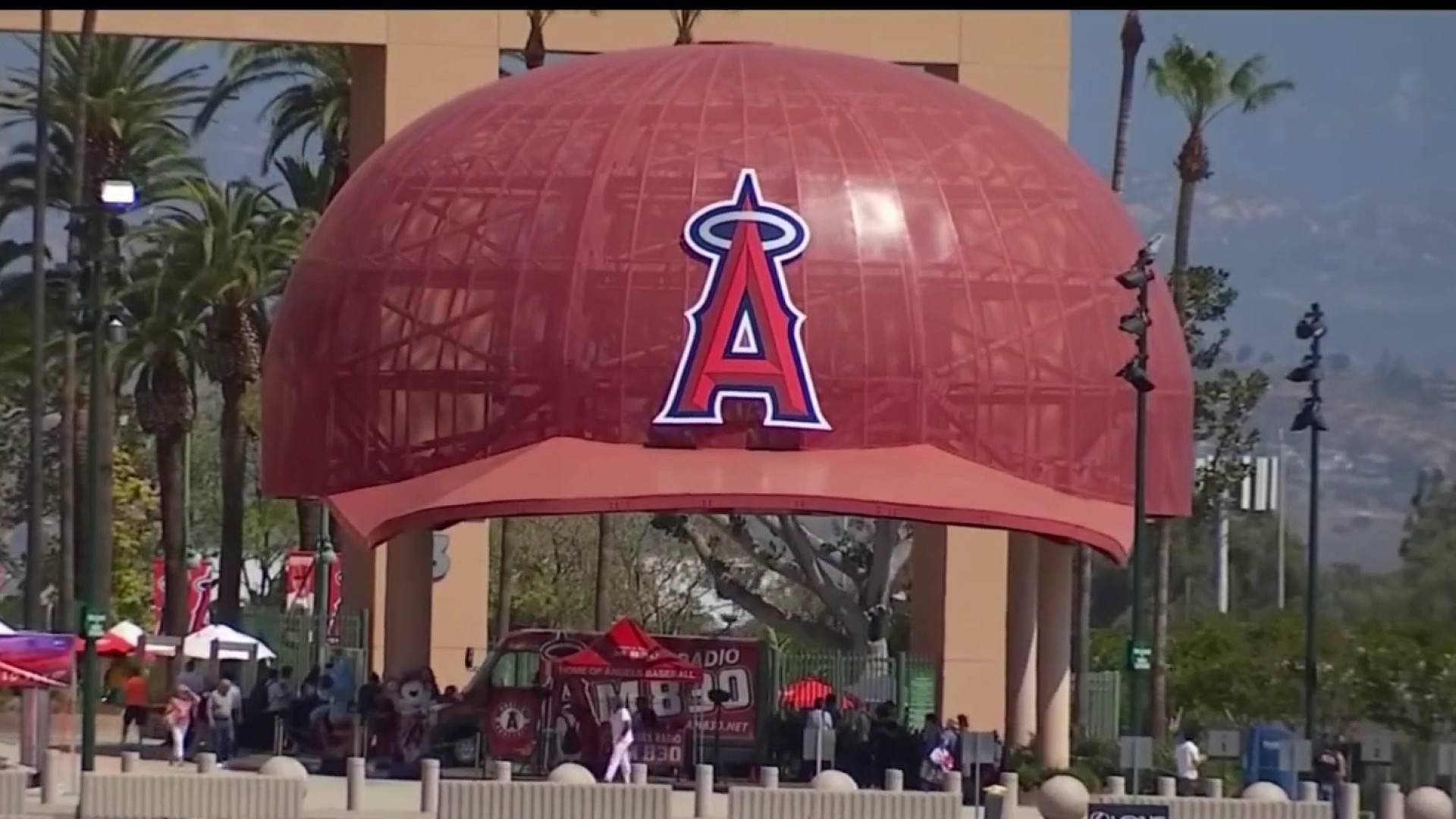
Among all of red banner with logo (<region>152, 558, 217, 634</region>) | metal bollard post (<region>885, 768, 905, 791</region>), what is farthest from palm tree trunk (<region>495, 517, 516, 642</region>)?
metal bollard post (<region>885, 768, 905, 791</region>)

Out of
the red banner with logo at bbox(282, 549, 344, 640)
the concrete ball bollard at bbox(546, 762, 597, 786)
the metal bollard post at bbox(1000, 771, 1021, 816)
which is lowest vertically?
the metal bollard post at bbox(1000, 771, 1021, 816)

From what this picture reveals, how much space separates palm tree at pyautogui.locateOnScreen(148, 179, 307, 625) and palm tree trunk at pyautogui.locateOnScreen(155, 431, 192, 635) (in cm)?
116

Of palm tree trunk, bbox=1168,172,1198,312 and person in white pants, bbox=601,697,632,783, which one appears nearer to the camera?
person in white pants, bbox=601,697,632,783

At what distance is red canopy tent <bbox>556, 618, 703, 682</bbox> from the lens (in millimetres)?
37656

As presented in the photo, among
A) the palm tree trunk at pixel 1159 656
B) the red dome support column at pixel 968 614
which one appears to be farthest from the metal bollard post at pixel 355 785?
the red dome support column at pixel 968 614

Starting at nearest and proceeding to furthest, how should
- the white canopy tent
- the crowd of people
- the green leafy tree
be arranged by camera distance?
the crowd of people < the white canopy tent < the green leafy tree

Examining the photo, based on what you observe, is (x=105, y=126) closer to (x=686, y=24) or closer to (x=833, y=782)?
(x=686, y=24)

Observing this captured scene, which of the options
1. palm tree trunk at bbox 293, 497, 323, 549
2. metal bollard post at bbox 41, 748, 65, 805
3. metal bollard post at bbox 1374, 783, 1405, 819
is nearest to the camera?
metal bollard post at bbox 41, 748, 65, 805

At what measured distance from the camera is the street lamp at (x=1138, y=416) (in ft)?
121

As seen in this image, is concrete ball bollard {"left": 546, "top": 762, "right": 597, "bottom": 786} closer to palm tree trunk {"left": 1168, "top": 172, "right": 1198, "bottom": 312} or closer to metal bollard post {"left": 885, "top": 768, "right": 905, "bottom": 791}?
metal bollard post {"left": 885, "top": 768, "right": 905, "bottom": 791}

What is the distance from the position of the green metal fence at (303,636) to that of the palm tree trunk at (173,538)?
6.74 m

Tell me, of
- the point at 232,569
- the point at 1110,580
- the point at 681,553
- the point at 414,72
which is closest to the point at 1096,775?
the point at 414,72

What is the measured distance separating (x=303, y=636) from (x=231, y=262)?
1002cm

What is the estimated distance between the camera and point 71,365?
56375 mm
